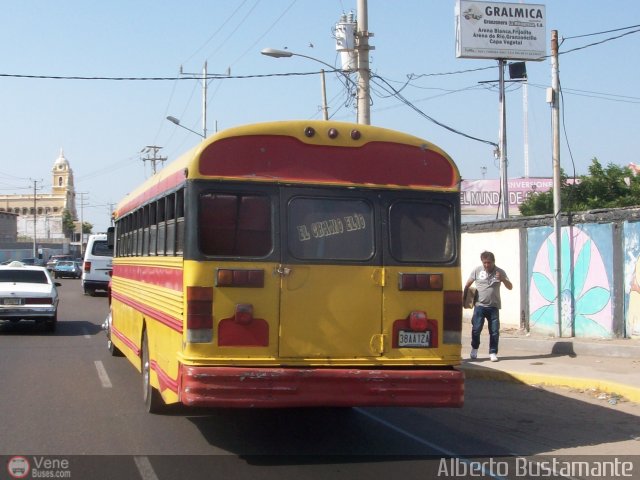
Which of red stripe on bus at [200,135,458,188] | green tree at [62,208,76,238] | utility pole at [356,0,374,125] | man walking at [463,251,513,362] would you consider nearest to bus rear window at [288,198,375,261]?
red stripe on bus at [200,135,458,188]

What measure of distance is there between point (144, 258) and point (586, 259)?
28.7ft

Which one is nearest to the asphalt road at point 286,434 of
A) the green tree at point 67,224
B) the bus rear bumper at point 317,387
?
the bus rear bumper at point 317,387

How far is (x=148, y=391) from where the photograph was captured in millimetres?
9266

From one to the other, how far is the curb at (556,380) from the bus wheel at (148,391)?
3865mm

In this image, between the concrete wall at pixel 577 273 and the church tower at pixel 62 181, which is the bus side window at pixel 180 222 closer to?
the concrete wall at pixel 577 273

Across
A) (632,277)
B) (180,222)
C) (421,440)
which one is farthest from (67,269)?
(421,440)

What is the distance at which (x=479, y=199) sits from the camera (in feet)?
155

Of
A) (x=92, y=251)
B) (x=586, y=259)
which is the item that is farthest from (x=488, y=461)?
(x=92, y=251)

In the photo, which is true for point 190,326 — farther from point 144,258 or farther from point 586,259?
point 586,259

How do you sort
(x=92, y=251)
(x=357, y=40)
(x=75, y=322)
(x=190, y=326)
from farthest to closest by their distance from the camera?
(x=92, y=251), (x=75, y=322), (x=357, y=40), (x=190, y=326)

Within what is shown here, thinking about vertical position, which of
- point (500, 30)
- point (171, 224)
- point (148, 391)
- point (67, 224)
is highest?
point (500, 30)

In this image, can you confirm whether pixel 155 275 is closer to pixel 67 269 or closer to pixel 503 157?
pixel 503 157

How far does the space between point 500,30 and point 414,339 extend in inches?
1006

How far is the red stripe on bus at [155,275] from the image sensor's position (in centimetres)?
744
